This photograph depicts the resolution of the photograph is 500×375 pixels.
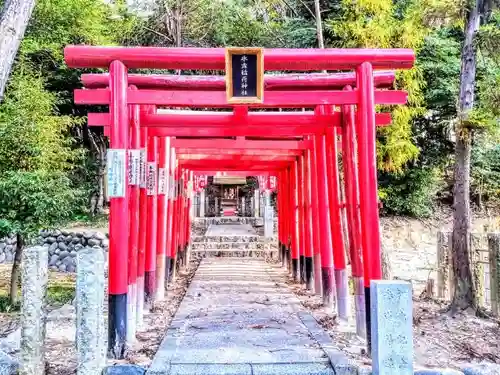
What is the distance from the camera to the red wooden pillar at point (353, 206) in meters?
5.75

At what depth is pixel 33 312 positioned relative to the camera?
13.8 ft

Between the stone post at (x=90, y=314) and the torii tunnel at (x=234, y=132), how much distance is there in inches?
25.2

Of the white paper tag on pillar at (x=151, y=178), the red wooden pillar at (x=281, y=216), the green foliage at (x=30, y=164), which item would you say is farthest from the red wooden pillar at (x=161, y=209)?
the red wooden pillar at (x=281, y=216)

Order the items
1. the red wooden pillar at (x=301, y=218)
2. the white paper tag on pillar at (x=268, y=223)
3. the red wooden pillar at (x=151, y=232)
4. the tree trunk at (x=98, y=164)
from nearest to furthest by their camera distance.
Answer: the red wooden pillar at (x=151, y=232) → the red wooden pillar at (x=301, y=218) → the white paper tag on pillar at (x=268, y=223) → the tree trunk at (x=98, y=164)

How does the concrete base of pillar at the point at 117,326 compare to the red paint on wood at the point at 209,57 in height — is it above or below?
below

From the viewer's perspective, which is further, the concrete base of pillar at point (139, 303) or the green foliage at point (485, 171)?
the green foliage at point (485, 171)

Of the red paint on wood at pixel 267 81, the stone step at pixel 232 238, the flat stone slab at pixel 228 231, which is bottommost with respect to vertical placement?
the stone step at pixel 232 238

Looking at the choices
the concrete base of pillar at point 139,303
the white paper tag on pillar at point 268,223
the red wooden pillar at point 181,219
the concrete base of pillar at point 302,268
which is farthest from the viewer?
the white paper tag on pillar at point 268,223

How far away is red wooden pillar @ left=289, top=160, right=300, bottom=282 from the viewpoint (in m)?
10.8

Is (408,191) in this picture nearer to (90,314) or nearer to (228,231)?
(228,231)

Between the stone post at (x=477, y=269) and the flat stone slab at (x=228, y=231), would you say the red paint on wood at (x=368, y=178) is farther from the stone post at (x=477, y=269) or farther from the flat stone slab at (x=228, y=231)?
the flat stone slab at (x=228, y=231)

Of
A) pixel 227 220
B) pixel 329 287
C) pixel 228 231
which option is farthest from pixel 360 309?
pixel 227 220

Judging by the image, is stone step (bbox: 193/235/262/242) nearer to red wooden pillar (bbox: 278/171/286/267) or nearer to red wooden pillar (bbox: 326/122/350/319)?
red wooden pillar (bbox: 278/171/286/267)

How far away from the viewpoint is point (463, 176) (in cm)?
744
